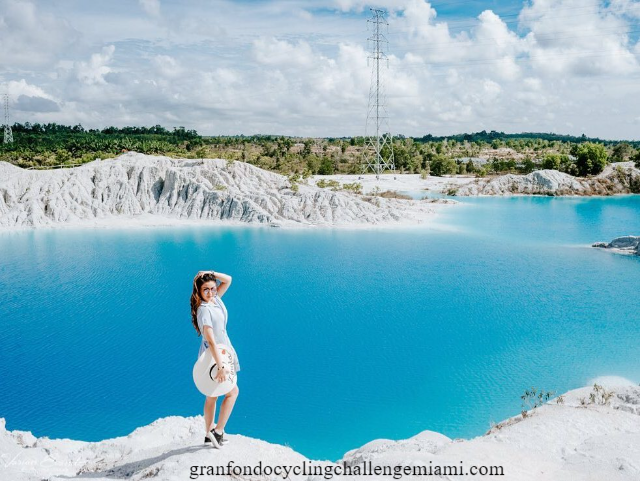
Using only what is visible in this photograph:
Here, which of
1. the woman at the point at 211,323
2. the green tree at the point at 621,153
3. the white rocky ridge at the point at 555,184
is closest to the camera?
the woman at the point at 211,323

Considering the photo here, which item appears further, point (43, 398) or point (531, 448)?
point (43, 398)

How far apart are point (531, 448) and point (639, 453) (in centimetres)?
182

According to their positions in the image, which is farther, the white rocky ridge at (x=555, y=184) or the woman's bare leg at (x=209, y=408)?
the white rocky ridge at (x=555, y=184)

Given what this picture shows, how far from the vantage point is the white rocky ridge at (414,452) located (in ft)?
26.1

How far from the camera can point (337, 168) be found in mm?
99188

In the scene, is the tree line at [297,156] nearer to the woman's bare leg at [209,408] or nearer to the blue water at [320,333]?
the blue water at [320,333]

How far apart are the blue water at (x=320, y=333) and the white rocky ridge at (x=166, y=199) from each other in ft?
32.0

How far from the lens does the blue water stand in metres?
15.3

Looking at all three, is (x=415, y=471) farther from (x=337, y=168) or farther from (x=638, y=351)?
(x=337, y=168)

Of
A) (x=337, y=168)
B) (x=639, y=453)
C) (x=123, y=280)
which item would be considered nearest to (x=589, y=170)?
(x=337, y=168)

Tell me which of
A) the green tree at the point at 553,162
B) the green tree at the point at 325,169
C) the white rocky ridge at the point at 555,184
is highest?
the green tree at the point at 553,162

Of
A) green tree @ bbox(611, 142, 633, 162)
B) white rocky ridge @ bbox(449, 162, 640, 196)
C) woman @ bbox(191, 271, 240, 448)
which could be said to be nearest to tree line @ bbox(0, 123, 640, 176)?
green tree @ bbox(611, 142, 633, 162)

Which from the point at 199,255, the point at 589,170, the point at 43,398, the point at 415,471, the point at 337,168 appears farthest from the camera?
the point at 337,168

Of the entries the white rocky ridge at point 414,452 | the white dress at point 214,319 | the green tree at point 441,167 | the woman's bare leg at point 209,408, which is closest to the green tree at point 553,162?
the green tree at point 441,167
